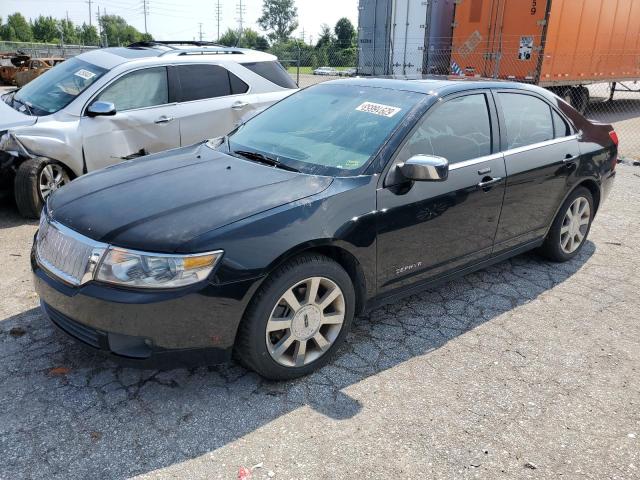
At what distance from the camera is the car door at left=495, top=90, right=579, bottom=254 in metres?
4.10

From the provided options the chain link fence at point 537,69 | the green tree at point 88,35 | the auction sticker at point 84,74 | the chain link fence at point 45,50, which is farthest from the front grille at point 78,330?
the green tree at point 88,35

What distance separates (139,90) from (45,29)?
113m

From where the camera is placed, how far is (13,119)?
5691mm

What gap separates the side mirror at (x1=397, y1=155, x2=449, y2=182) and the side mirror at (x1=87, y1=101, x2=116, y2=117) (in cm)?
366

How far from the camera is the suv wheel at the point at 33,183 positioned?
5488 millimetres

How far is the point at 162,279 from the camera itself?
2.62 m

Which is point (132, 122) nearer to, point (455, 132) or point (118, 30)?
point (455, 132)

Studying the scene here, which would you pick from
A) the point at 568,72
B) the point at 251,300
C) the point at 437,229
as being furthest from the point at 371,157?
the point at 568,72

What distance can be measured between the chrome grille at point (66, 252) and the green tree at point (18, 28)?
105549 millimetres

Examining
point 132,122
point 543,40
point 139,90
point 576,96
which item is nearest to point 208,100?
point 139,90

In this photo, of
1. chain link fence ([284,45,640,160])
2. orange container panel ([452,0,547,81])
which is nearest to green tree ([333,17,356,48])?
chain link fence ([284,45,640,160])

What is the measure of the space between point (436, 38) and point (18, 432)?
45.9ft

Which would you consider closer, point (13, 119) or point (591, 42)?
point (13, 119)

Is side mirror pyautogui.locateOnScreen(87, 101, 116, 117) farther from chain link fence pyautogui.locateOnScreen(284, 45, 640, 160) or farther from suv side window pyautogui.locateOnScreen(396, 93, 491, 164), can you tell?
chain link fence pyautogui.locateOnScreen(284, 45, 640, 160)
